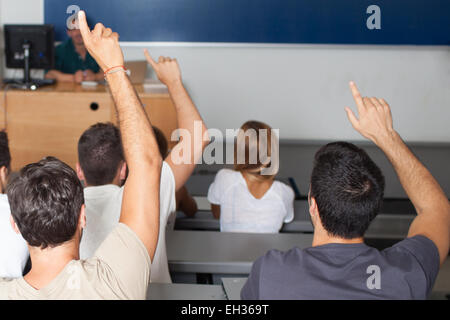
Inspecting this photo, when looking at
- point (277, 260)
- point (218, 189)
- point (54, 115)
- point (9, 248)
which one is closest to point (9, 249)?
point (9, 248)

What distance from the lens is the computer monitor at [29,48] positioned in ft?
15.4

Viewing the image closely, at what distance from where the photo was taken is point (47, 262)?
4.12 feet

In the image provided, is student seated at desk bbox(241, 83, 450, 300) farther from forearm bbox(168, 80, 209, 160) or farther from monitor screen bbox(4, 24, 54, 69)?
monitor screen bbox(4, 24, 54, 69)

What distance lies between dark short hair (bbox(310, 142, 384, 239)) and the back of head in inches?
46.7

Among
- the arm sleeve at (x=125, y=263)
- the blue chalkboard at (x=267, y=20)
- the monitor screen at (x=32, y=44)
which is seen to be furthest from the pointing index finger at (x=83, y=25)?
the blue chalkboard at (x=267, y=20)

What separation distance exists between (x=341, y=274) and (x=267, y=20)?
448 cm

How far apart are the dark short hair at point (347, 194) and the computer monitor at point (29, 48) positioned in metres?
3.79

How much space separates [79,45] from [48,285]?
14.1ft

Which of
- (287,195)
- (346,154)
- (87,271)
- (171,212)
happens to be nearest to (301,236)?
(287,195)

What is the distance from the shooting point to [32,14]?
17.9ft

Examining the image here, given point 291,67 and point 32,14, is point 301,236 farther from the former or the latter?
point 32,14

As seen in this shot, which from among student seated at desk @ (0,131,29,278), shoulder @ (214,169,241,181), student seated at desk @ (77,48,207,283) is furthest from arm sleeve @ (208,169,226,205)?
student seated at desk @ (0,131,29,278)

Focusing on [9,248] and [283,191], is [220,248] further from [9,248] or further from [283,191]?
[9,248]

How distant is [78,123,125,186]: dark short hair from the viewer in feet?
6.97
